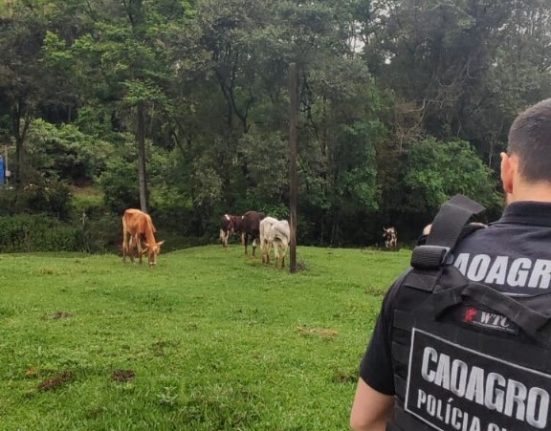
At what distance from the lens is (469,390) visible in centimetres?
148

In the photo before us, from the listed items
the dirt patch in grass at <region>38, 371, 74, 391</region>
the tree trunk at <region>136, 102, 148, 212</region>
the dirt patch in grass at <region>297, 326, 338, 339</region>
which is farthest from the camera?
the tree trunk at <region>136, 102, 148, 212</region>

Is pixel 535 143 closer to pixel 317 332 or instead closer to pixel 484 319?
pixel 484 319

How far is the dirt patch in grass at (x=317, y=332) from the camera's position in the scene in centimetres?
776

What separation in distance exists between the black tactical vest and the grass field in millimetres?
3179

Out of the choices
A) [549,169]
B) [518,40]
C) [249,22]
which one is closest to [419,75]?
[518,40]

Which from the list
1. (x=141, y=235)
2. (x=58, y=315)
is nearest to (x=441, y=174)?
(x=141, y=235)

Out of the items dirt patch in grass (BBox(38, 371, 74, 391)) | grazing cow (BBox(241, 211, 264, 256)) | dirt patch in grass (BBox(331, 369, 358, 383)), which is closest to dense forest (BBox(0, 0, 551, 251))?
grazing cow (BBox(241, 211, 264, 256))

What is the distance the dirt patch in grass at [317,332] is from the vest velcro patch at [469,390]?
20.2 feet

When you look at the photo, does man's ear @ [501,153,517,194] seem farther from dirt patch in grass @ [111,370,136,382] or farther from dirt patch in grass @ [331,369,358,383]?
dirt patch in grass @ [111,370,136,382]

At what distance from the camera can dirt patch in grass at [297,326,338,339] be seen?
25.5ft

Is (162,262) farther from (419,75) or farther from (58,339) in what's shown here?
(419,75)

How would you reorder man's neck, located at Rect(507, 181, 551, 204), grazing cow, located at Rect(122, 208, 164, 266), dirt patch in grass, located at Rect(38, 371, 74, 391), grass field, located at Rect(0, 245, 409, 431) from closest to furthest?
1. man's neck, located at Rect(507, 181, 551, 204)
2. grass field, located at Rect(0, 245, 409, 431)
3. dirt patch in grass, located at Rect(38, 371, 74, 391)
4. grazing cow, located at Rect(122, 208, 164, 266)

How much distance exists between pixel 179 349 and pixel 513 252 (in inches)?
219

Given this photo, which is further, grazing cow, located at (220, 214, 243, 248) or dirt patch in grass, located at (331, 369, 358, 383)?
grazing cow, located at (220, 214, 243, 248)
